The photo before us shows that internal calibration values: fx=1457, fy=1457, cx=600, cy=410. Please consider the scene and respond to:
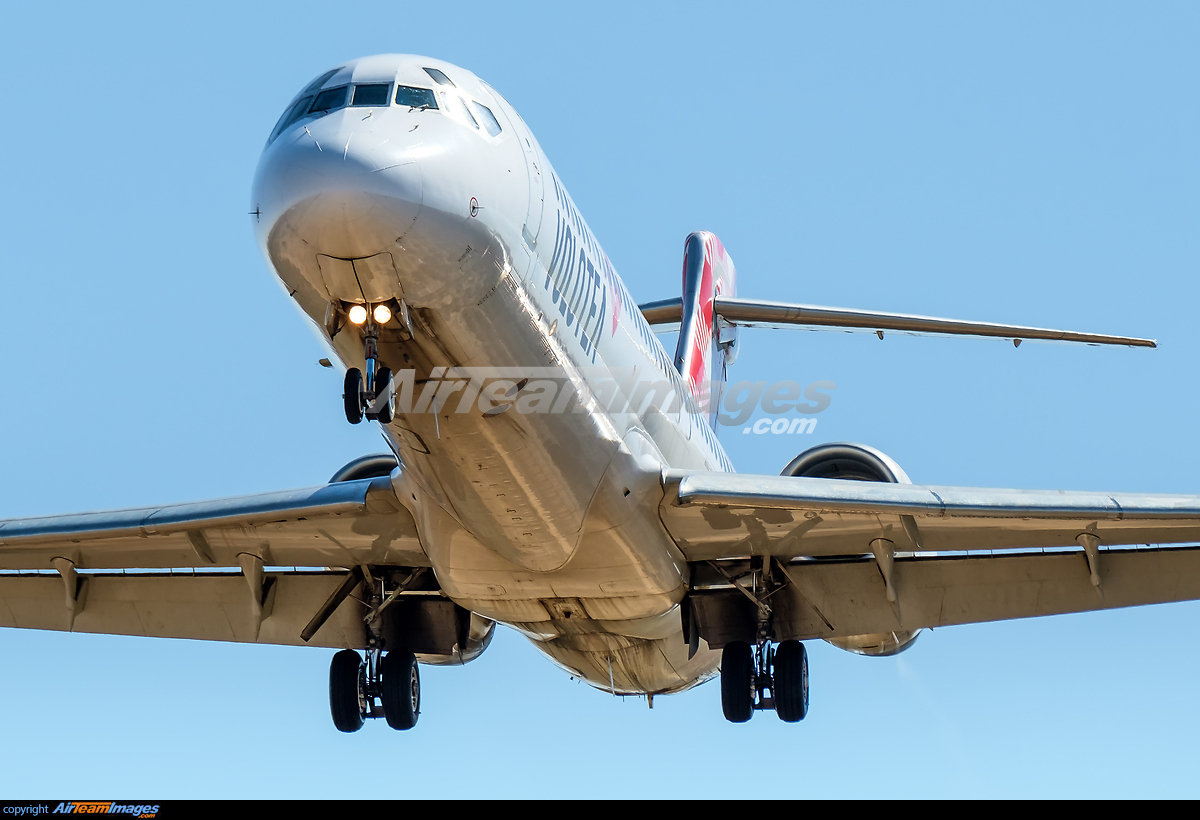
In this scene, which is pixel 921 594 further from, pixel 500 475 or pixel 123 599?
pixel 123 599

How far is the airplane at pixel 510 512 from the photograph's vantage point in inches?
385

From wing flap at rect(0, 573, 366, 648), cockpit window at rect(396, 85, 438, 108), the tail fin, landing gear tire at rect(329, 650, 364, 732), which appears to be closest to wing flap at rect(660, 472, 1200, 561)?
landing gear tire at rect(329, 650, 364, 732)

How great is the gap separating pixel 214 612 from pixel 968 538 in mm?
8538

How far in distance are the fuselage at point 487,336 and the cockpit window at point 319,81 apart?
0.07 m

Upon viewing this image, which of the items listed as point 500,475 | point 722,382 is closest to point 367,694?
point 500,475

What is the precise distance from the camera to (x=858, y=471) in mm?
15664

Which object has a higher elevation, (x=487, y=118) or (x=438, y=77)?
(x=438, y=77)

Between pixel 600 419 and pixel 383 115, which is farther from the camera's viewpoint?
pixel 600 419

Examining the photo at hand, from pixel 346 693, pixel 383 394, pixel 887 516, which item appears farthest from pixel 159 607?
pixel 887 516

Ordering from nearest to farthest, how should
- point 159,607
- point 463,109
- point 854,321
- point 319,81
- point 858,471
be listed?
point 319,81, point 463,109, point 858,471, point 159,607, point 854,321

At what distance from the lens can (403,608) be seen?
15867 mm

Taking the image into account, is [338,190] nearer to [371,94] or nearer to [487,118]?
[371,94]

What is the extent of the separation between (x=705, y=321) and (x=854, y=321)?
3.97 meters

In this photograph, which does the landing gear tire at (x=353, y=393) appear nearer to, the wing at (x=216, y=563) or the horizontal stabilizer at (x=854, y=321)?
the wing at (x=216, y=563)
